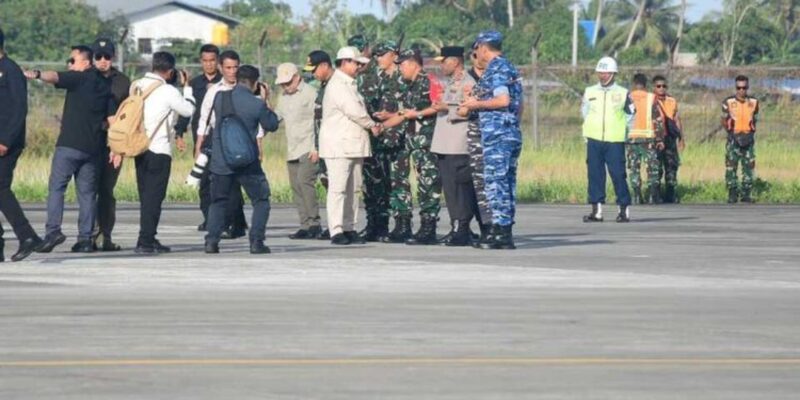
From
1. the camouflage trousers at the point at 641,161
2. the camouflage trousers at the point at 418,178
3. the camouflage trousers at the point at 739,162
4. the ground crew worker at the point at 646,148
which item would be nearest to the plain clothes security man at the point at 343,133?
the camouflage trousers at the point at 418,178

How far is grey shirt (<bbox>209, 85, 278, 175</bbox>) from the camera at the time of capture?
57.2ft

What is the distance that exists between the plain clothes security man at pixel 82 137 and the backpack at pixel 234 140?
997 mm

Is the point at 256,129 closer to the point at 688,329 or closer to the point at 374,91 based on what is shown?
the point at 374,91

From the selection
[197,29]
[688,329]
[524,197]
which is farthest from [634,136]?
[197,29]

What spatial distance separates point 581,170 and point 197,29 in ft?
244

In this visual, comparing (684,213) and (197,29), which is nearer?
(684,213)

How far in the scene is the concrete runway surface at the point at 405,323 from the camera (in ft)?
32.1

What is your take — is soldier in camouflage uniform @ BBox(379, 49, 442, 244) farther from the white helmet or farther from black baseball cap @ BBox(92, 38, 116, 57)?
the white helmet

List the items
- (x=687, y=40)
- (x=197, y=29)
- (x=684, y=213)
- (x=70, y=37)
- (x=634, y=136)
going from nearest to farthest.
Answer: (x=684, y=213) < (x=634, y=136) < (x=70, y=37) < (x=687, y=40) < (x=197, y=29)

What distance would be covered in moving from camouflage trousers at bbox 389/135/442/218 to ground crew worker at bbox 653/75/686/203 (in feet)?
32.1

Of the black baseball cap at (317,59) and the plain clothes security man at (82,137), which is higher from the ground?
the black baseball cap at (317,59)

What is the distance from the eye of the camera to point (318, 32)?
75.0m

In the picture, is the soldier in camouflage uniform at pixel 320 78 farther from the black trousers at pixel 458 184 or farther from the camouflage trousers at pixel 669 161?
the camouflage trousers at pixel 669 161

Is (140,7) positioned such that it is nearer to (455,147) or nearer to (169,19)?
(169,19)
